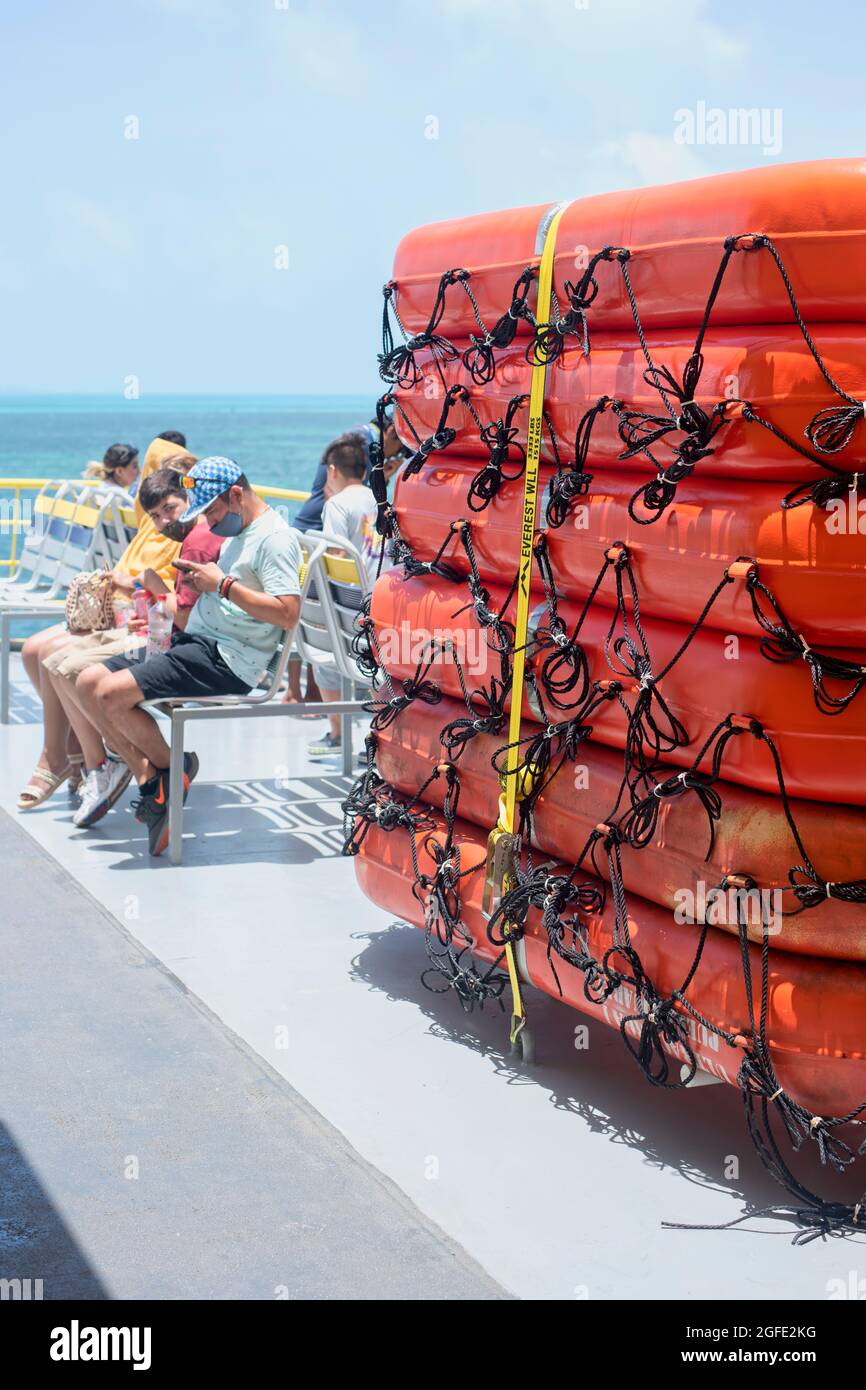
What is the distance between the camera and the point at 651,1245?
3.55 meters

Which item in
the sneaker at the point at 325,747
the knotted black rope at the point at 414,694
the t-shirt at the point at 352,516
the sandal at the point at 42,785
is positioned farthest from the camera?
the sneaker at the point at 325,747

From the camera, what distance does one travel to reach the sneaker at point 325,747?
335 inches

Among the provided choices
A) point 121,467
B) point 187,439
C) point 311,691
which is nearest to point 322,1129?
point 311,691

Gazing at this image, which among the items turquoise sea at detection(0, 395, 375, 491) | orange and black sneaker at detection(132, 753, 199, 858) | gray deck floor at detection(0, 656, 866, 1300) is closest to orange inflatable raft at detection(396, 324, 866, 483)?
gray deck floor at detection(0, 656, 866, 1300)

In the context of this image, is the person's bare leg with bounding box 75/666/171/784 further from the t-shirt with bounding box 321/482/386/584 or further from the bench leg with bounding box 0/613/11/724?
the bench leg with bounding box 0/613/11/724

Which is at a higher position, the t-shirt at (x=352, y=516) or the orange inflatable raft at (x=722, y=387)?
the orange inflatable raft at (x=722, y=387)

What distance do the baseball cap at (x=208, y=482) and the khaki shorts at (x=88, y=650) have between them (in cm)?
83

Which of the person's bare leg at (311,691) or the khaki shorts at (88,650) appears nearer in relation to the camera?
the khaki shorts at (88,650)

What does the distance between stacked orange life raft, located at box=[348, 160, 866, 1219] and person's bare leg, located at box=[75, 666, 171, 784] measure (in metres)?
2.03

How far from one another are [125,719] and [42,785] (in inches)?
38.7

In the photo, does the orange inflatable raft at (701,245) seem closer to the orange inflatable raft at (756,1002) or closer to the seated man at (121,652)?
the orange inflatable raft at (756,1002)

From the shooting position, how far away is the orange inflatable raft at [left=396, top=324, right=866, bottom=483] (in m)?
3.48

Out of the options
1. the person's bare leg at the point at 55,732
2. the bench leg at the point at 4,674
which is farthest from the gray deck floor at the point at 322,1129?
the bench leg at the point at 4,674
